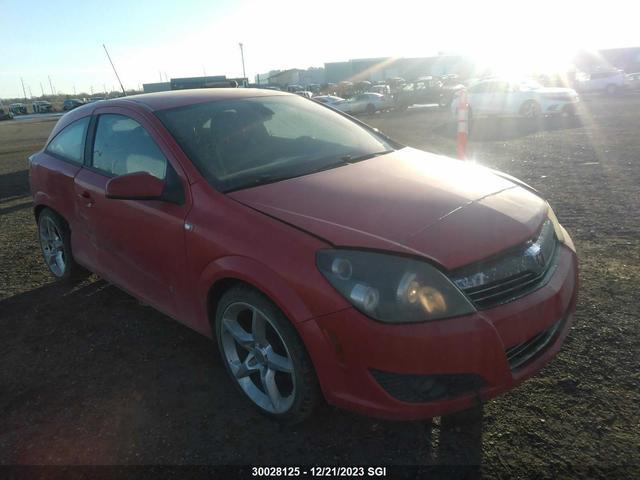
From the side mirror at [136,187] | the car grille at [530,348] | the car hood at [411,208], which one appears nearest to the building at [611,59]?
the car hood at [411,208]

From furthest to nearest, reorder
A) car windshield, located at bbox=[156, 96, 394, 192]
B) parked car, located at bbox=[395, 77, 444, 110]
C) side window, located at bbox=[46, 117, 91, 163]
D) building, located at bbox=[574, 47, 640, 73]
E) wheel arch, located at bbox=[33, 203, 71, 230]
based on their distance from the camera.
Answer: building, located at bbox=[574, 47, 640, 73], parked car, located at bbox=[395, 77, 444, 110], wheel arch, located at bbox=[33, 203, 71, 230], side window, located at bbox=[46, 117, 91, 163], car windshield, located at bbox=[156, 96, 394, 192]

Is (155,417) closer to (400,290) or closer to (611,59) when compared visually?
(400,290)

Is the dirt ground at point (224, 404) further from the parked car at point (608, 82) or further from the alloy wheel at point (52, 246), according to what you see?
the parked car at point (608, 82)

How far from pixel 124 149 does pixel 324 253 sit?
6.31 ft

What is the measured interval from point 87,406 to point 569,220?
4.77 meters

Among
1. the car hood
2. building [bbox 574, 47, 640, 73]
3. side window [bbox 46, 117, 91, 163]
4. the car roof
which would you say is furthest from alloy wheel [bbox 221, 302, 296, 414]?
building [bbox 574, 47, 640, 73]

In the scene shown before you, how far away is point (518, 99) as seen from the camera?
16.3m

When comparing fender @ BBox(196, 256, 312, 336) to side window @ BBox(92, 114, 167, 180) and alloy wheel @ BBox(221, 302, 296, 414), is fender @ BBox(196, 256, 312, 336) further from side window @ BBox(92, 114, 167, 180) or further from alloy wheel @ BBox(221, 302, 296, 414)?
side window @ BBox(92, 114, 167, 180)

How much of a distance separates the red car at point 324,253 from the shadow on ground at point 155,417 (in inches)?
8.0

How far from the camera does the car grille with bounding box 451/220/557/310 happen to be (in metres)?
2.04

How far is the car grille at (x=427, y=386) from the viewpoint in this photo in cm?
200

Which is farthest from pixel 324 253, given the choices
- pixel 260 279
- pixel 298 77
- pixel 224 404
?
pixel 298 77

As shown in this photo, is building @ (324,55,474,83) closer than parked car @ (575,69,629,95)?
No

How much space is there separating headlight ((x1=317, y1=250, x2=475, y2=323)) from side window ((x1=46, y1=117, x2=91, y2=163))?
107 inches
